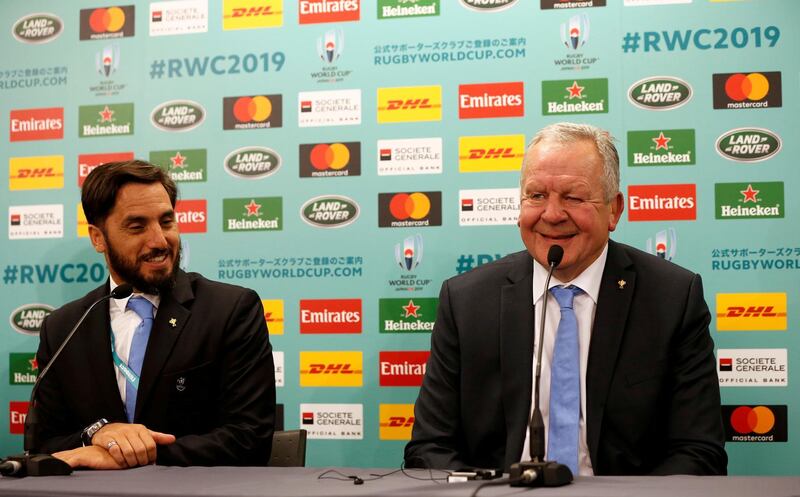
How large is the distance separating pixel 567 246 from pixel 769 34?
70.6 inches

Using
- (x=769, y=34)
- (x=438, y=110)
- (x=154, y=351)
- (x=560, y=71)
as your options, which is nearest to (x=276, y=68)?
(x=438, y=110)

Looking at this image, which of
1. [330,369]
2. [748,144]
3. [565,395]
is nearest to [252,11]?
[330,369]

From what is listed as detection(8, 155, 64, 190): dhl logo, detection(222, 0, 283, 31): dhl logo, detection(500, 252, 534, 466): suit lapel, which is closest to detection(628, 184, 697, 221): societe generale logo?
detection(500, 252, 534, 466): suit lapel

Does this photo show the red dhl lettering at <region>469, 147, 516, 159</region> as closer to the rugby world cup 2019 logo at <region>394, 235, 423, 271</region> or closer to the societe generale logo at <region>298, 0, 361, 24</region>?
the rugby world cup 2019 logo at <region>394, 235, 423, 271</region>

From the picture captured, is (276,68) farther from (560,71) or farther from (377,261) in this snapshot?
(560,71)

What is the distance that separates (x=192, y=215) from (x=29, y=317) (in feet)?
3.46

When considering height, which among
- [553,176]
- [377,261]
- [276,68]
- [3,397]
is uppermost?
[276,68]

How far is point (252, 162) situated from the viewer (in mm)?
4184

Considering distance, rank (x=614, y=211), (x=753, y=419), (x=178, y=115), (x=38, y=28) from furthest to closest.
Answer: (x=38, y=28) < (x=178, y=115) < (x=753, y=419) < (x=614, y=211)

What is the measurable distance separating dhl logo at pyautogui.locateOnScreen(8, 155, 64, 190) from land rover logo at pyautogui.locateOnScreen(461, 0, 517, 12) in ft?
7.46

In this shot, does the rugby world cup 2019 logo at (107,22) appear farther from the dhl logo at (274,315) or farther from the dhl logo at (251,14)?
the dhl logo at (274,315)

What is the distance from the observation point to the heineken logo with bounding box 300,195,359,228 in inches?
160

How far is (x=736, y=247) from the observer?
3.76 metres

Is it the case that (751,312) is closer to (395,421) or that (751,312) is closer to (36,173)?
(395,421)
